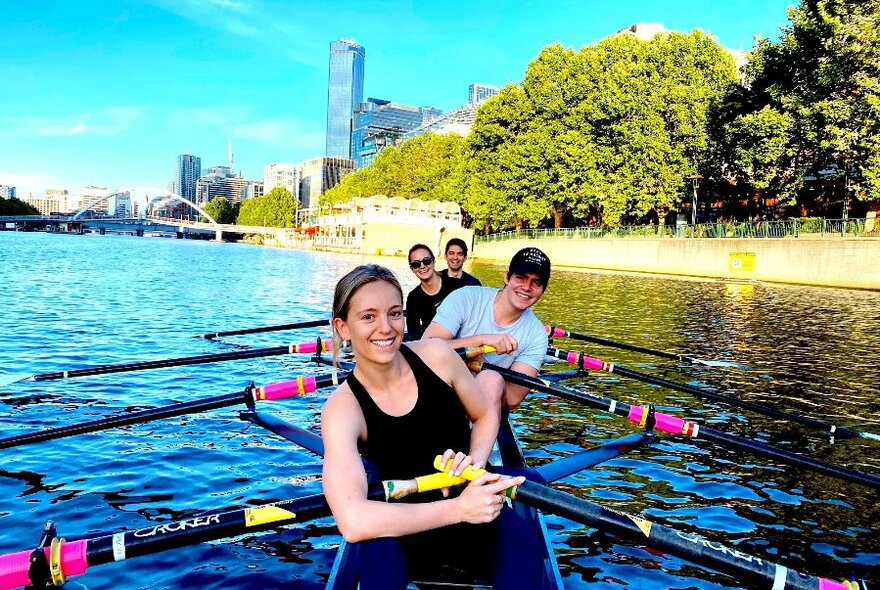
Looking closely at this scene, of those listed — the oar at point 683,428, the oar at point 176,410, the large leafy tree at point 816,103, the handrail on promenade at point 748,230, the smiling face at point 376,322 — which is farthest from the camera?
the handrail on promenade at point 748,230

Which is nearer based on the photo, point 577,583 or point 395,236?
point 577,583

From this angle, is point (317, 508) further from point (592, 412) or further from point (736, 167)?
point (736, 167)

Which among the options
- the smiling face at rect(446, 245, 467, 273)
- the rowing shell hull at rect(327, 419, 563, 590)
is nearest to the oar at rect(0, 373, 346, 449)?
the rowing shell hull at rect(327, 419, 563, 590)

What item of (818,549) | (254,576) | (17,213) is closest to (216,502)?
(254,576)

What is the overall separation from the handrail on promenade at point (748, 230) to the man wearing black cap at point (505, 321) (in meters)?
39.3

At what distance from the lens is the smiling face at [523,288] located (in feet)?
21.6

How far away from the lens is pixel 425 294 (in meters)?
11.5

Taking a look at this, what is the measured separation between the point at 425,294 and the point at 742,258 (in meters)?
41.1

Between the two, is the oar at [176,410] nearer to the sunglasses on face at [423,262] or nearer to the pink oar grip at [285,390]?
the pink oar grip at [285,390]

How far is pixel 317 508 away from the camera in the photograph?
408 centimetres

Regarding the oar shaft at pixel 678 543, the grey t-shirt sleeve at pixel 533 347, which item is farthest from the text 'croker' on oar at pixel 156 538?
the grey t-shirt sleeve at pixel 533 347

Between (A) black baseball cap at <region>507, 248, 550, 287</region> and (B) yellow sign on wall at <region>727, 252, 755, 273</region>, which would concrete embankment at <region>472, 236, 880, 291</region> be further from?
(A) black baseball cap at <region>507, 248, 550, 287</region>

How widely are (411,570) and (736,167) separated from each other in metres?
53.8

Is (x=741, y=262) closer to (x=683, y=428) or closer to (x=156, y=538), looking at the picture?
(x=683, y=428)
